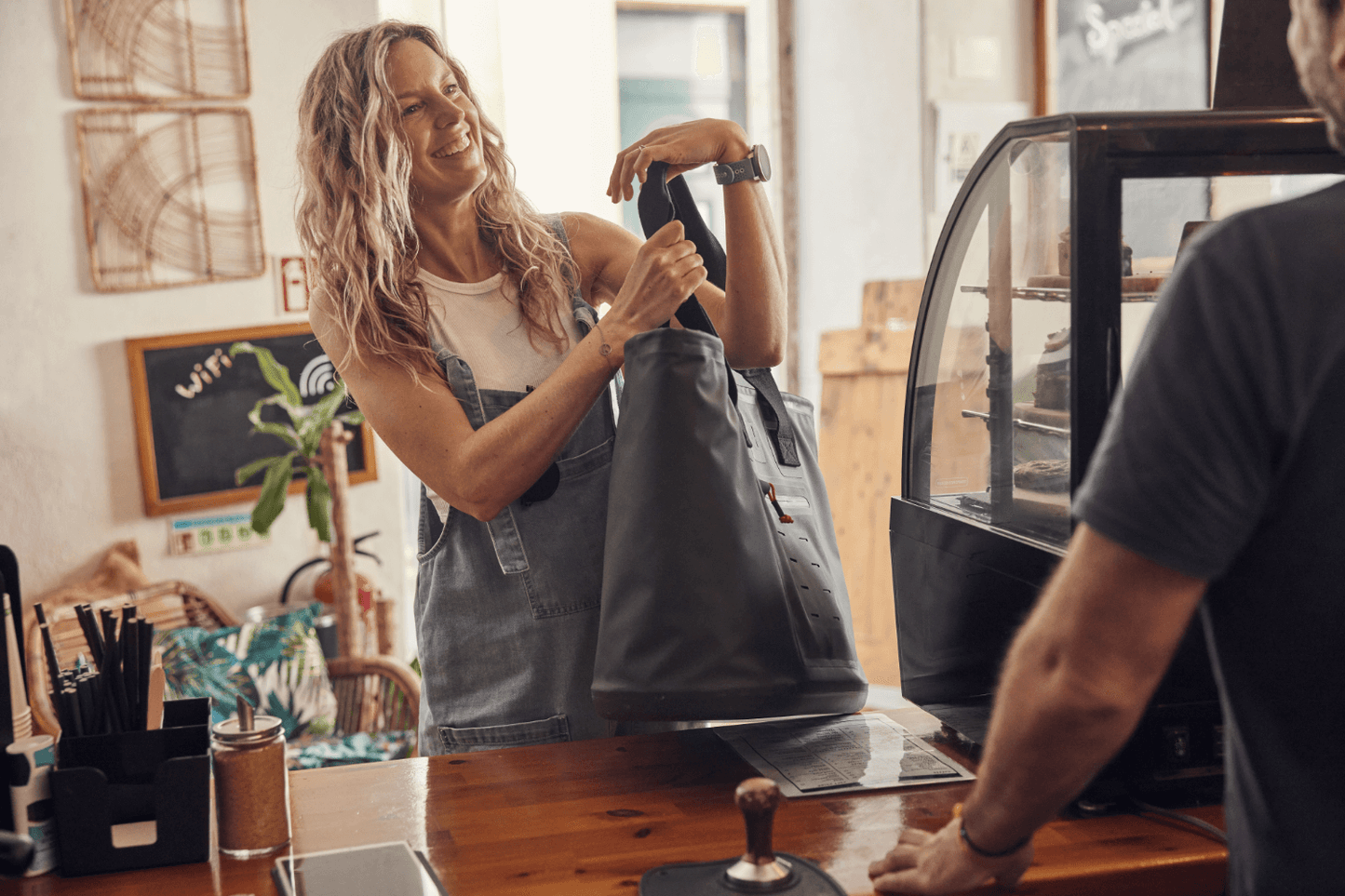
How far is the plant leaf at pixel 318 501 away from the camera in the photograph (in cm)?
340

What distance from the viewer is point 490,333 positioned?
1474mm

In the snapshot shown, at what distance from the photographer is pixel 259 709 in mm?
3133

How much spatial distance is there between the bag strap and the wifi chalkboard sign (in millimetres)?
2372

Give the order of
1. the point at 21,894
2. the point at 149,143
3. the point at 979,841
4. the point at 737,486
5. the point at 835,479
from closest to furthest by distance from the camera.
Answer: the point at 979,841 → the point at 21,894 → the point at 737,486 → the point at 149,143 → the point at 835,479

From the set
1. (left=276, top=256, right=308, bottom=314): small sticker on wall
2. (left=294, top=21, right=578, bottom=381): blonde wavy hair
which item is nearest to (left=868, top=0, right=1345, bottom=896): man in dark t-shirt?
(left=294, top=21, right=578, bottom=381): blonde wavy hair

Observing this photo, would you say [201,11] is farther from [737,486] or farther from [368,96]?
[737,486]

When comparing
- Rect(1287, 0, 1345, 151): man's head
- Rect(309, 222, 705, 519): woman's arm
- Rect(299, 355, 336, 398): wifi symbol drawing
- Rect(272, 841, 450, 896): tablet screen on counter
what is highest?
Rect(1287, 0, 1345, 151): man's head

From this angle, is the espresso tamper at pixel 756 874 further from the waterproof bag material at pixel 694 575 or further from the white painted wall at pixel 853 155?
the white painted wall at pixel 853 155

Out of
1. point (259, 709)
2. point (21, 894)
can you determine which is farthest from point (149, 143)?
point (21, 894)

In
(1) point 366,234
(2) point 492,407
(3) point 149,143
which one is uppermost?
(3) point 149,143

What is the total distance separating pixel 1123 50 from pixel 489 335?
3029mm

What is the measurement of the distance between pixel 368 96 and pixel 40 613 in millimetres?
742

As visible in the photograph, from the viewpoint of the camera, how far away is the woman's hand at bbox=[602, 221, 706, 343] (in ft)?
4.33

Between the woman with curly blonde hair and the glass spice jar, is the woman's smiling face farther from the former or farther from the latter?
the glass spice jar
